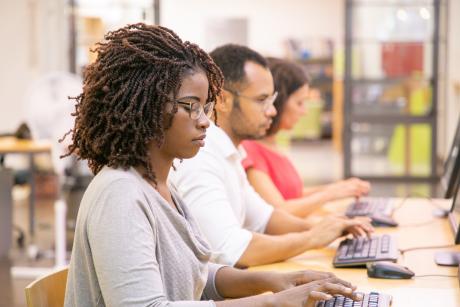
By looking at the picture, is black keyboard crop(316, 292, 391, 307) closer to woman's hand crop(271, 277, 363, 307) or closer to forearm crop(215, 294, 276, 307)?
woman's hand crop(271, 277, 363, 307)

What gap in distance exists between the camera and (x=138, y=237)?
4.28ft

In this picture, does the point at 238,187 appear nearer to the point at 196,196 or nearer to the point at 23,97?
the point at 196,196

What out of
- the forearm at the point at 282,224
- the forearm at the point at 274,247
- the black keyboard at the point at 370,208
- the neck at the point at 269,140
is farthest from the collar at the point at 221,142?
the neck at the point at 269,140

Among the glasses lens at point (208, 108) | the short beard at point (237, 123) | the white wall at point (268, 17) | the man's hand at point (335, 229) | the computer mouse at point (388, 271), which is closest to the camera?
the glasses lens at point (208, 108)

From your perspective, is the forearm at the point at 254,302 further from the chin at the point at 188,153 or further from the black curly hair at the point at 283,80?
the black curly hair at the point at 283,80

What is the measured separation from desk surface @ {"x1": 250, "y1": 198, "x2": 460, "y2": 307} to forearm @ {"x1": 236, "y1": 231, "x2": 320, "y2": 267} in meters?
0.02

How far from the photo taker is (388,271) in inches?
74.2

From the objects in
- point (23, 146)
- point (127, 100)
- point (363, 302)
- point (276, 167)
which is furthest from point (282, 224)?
point (23, 146)

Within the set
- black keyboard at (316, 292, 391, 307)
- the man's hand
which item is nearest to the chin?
black keyboard at (316, 292, 391, 307)

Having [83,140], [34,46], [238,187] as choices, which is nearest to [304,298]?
[83,140]

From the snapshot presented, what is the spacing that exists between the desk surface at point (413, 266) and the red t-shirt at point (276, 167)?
0.42 m

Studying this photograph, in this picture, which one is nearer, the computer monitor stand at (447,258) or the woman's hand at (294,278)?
the woman's hand at (294,278)

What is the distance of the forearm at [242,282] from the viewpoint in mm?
1689

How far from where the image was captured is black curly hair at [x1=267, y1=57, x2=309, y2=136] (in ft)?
10.2
